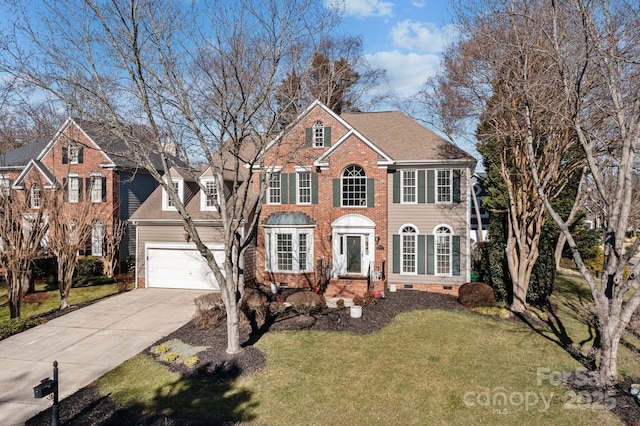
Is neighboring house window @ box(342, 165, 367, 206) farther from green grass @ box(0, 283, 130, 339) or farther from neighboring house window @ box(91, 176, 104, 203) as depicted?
neighboring house window @ box(91, 176, 104, 203)

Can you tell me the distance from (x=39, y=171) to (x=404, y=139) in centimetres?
2131

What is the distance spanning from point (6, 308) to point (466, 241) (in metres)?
20.0

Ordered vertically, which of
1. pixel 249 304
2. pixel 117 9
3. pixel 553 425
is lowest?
pixel 553 425

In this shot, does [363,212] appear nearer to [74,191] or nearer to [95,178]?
[95,178]

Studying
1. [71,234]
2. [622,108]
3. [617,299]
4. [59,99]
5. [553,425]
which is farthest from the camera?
[71,234]

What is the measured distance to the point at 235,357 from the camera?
35.2ft

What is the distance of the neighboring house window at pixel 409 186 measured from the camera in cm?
1931

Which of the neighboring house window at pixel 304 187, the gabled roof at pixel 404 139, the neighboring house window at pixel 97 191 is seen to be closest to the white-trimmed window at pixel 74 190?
the neighboring house window at pixel 97 191

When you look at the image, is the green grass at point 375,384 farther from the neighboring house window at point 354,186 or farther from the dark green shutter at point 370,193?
the neighboring house window at point 354,186

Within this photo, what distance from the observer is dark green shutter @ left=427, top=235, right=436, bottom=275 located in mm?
19062

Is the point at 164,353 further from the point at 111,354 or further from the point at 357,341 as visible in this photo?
the point at 357,341

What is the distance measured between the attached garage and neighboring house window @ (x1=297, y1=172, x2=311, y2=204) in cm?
469

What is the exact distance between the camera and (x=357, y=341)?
40.1 feet

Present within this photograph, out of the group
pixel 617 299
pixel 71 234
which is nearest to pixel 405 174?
pixel 617 299
